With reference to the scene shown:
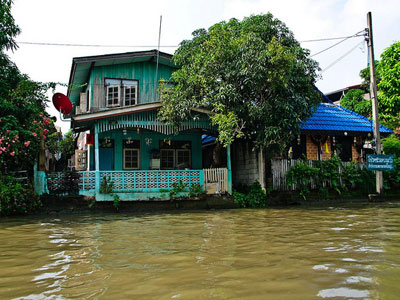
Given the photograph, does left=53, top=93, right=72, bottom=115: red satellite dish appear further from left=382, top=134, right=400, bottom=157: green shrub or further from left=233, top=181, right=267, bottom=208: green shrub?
left=382, top=134, right=400, bottom=157: green shrub

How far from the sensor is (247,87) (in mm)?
13086

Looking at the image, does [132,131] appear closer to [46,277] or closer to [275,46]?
[275,46]

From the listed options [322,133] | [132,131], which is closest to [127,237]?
[132,131]

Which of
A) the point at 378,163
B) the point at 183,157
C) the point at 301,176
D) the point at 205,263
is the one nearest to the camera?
the point at 205,263

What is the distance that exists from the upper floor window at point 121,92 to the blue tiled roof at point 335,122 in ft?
27.3

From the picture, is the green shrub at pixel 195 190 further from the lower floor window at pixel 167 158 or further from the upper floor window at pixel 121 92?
the upper floor window at pixel 121 92

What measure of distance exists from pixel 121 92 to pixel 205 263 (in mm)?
13113

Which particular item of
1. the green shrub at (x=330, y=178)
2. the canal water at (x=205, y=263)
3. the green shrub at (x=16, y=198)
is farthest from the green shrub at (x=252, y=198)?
the green shrub at (x=16, y=198)

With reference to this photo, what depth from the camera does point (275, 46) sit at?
12445mm

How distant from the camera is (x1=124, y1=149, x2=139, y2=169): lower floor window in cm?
1608

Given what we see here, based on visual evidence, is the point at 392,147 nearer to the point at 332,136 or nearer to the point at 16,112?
the point at 332,136

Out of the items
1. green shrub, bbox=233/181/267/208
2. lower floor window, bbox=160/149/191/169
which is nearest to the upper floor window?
lower floor window, bbox=160/149/191/169

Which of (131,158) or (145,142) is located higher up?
(145,142)

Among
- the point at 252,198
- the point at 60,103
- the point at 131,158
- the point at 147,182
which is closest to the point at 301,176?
the point at 252,198
